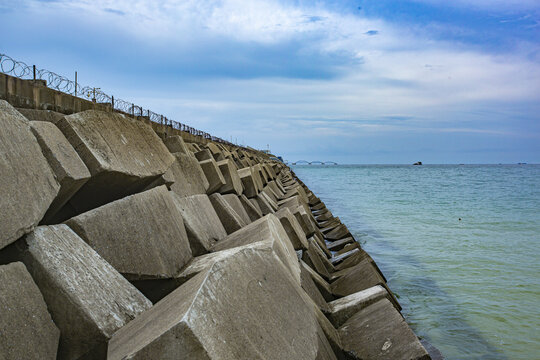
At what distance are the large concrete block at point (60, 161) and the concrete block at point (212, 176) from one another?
2638mm

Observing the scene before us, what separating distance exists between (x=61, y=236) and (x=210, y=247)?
4.87 ft

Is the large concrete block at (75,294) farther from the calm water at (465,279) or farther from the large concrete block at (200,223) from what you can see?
the calm water at (465,279)

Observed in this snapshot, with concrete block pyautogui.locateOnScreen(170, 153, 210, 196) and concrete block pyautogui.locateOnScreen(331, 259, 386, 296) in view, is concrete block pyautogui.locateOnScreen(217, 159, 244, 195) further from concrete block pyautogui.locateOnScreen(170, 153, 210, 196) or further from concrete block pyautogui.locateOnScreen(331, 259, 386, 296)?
concrete block pyautogui.locateOnScreen(331, 259, 386, 296)

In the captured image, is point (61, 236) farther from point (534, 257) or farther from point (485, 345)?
point (534, 257)

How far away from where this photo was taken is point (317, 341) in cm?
233

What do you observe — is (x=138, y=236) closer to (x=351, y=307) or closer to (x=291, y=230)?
(x=351, y=307)

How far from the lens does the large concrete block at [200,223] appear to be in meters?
3.43

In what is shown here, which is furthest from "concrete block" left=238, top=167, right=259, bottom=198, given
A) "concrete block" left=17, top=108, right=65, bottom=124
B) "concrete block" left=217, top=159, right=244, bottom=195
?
"concrete block" left=17, top=108, right=65, bottom=124

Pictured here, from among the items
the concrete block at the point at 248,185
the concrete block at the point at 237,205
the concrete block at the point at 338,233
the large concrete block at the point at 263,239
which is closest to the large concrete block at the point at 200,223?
the large concrete block at the point at 263,239

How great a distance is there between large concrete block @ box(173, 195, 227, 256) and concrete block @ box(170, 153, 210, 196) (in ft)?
0.70

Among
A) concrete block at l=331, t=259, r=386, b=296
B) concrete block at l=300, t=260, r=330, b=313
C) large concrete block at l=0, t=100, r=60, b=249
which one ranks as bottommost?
concrete block at l=331, t=259, r=386, b=296

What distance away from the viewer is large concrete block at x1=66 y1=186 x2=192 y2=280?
255 cm

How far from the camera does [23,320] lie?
1783 mm

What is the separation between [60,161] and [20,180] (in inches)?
14.6
